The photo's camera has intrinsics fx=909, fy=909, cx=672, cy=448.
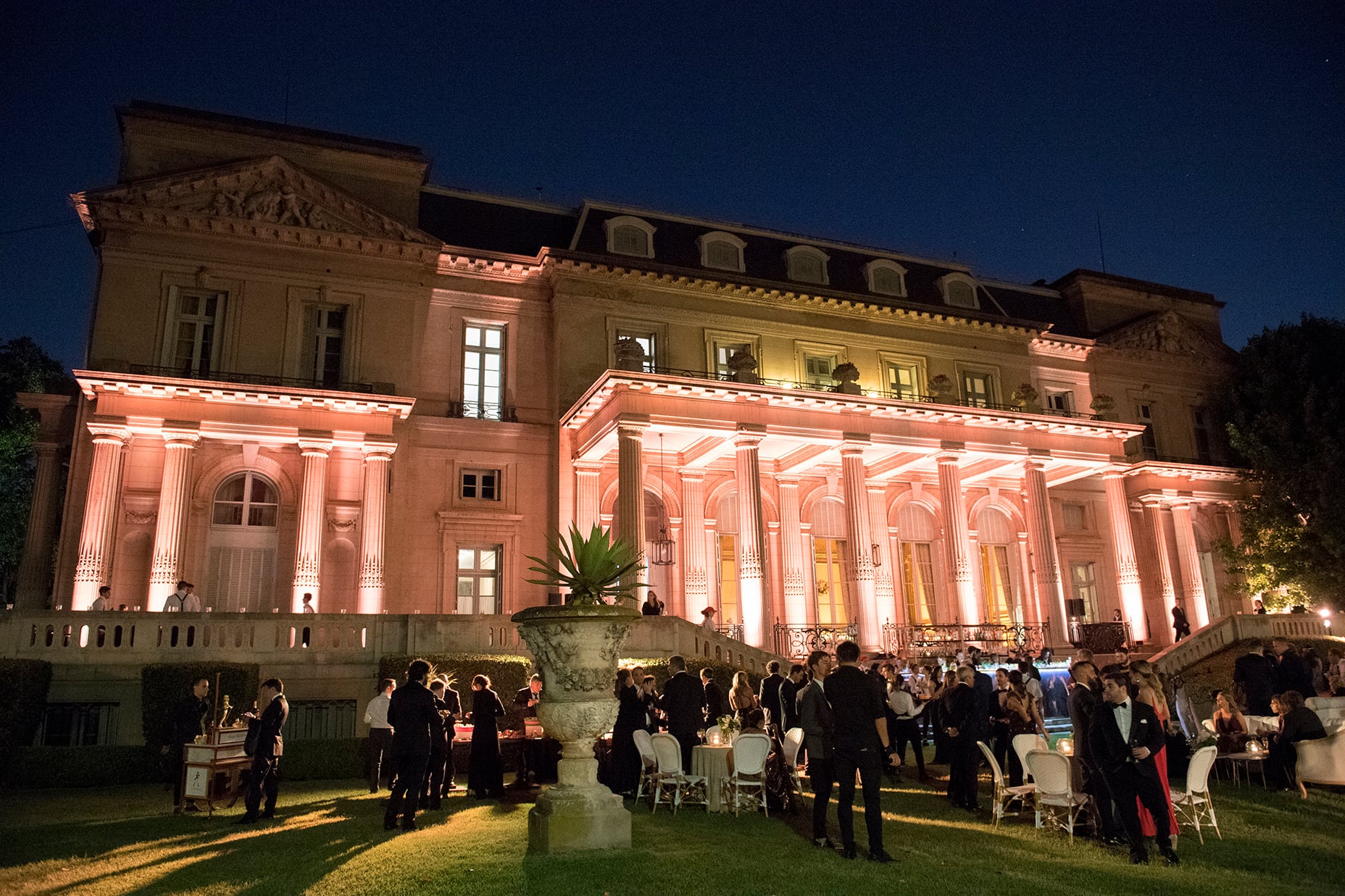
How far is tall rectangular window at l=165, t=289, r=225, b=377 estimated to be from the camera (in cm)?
2430

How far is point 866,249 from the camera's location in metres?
33.9

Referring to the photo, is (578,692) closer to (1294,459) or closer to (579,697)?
(579,697)

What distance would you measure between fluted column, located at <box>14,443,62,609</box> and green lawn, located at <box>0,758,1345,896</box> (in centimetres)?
1371

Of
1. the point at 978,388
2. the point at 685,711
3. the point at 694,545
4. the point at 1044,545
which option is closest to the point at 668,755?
the point at 685,711

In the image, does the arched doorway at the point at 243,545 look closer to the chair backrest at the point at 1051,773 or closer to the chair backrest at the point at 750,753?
the chair backrest at the point at 750,753

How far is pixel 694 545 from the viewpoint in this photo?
26891 mm

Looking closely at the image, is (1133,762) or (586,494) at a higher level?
(586,494)

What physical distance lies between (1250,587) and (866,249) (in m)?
18.5

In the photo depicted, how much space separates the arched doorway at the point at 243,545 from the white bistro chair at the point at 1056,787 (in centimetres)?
1979

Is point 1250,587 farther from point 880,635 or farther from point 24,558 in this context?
point 24,558

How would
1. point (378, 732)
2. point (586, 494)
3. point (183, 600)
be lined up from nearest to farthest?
point (378, 732), point (183, 600), point (586, 494)

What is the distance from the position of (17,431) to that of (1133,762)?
4142cm

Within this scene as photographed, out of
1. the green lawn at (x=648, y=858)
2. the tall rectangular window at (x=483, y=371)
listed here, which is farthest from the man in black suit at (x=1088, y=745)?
the tall rectangular window at (x=483, y=371)

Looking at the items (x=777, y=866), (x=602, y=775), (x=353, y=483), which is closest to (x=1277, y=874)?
(x=777, y=866)
